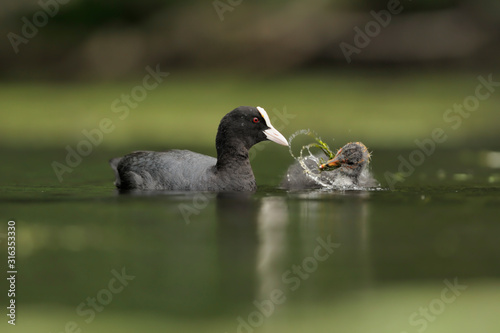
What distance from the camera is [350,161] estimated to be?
919 cm

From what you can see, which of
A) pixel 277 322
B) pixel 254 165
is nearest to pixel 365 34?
pixel 254 165

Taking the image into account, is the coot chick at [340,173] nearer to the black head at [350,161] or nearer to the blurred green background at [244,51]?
the black head at [350,161]

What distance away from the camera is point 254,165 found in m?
10.9

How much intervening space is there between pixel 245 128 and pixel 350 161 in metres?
1.19

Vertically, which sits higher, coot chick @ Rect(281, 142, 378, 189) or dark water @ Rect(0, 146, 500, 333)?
coot chick @ Rect(281, 142, 378, 189)

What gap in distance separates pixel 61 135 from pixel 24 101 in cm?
404

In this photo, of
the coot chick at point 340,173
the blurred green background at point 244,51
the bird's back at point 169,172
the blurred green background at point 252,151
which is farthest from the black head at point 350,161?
the blurred green background at point 244,51

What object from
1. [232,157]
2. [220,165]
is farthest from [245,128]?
[220,165]

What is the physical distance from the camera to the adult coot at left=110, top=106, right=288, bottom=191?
28.0ft

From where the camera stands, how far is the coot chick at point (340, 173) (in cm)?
909

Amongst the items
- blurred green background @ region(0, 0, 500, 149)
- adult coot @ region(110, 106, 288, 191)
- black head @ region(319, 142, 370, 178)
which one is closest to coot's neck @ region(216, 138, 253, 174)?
adult coot @ region(110, 106, 288, 191)

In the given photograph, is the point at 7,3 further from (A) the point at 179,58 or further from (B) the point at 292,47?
(B) the point at 292,47

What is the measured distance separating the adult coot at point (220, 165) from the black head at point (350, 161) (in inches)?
31.0

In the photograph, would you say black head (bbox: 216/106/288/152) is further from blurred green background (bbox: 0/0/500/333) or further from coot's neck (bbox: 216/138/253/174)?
blurred green background (bbox: 0/0/500/333)
